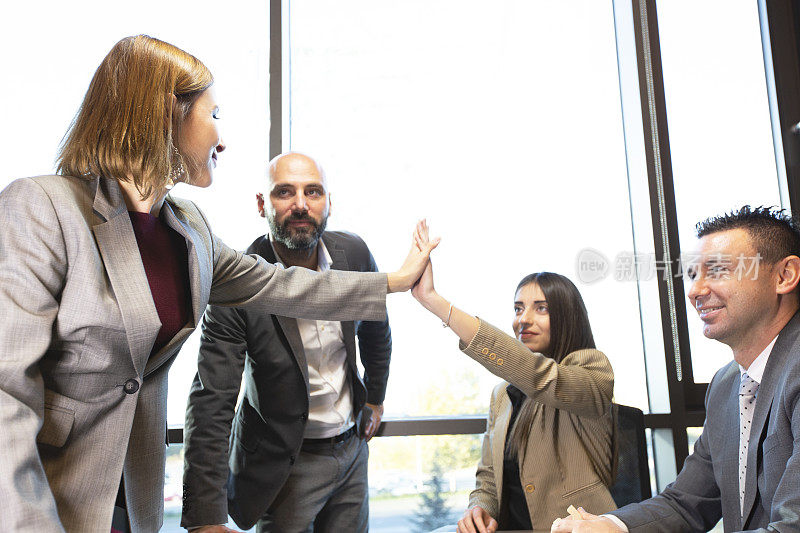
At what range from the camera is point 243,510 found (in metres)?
1.97

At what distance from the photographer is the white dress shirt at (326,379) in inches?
81.3

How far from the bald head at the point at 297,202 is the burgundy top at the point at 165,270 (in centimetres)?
76

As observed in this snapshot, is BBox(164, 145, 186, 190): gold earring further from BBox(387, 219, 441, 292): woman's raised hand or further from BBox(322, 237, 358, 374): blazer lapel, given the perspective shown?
BBox(322, 237, 358, 374): blazer lapel

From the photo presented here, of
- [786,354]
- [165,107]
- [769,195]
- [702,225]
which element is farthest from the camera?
[769,195]

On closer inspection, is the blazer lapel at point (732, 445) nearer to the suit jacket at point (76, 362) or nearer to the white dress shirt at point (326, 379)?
the white dress shirt at point (326, 379)

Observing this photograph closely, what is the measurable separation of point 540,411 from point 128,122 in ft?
4.91

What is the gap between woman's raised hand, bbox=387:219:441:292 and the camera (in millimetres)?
1830

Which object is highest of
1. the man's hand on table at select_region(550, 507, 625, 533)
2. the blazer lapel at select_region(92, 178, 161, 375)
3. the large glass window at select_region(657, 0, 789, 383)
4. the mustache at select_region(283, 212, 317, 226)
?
the large glass window at select_region(657, 0, 789, 383)

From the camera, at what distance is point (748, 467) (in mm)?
1503

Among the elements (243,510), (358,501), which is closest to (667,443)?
(358,501)

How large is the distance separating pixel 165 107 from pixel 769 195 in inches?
108

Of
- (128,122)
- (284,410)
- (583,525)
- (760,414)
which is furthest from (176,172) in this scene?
(760,414)

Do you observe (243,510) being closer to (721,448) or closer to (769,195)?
(721,448)

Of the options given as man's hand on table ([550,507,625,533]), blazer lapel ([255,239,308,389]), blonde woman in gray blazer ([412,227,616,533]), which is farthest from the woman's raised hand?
man's hand on table ([550,507,625,533])
